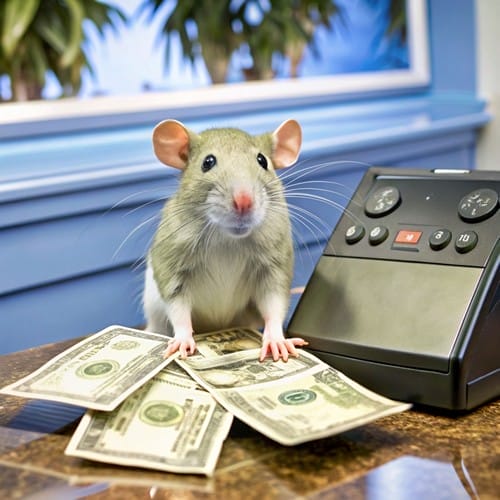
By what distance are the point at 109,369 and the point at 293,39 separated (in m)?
1.69

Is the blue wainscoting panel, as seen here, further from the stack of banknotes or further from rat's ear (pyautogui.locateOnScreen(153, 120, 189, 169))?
the stack of banknotes

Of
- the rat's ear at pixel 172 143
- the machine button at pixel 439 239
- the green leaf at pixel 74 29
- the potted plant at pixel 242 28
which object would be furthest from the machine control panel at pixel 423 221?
the potted plant at pixel 242 28

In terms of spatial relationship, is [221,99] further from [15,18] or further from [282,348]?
[282,348]

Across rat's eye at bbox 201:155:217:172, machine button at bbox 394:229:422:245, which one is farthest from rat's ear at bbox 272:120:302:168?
machine button at bbox 394:229:422:245

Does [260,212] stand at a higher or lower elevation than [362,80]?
lower

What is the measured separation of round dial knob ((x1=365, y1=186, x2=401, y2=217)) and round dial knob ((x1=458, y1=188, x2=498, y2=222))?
88 mm

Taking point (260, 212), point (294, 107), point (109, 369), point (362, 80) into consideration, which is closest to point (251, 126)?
point (294, 107)

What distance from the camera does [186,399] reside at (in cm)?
78

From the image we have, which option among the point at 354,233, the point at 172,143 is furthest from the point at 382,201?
the point at 172,143

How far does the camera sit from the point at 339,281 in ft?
2.89

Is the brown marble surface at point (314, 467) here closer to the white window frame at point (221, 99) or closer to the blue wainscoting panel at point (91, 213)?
the blue wainscoting panel at point (91, 213)

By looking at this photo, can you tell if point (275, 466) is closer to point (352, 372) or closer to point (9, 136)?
point (352, 372)

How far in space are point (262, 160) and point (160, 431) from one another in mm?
417

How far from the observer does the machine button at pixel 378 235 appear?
891 mm
